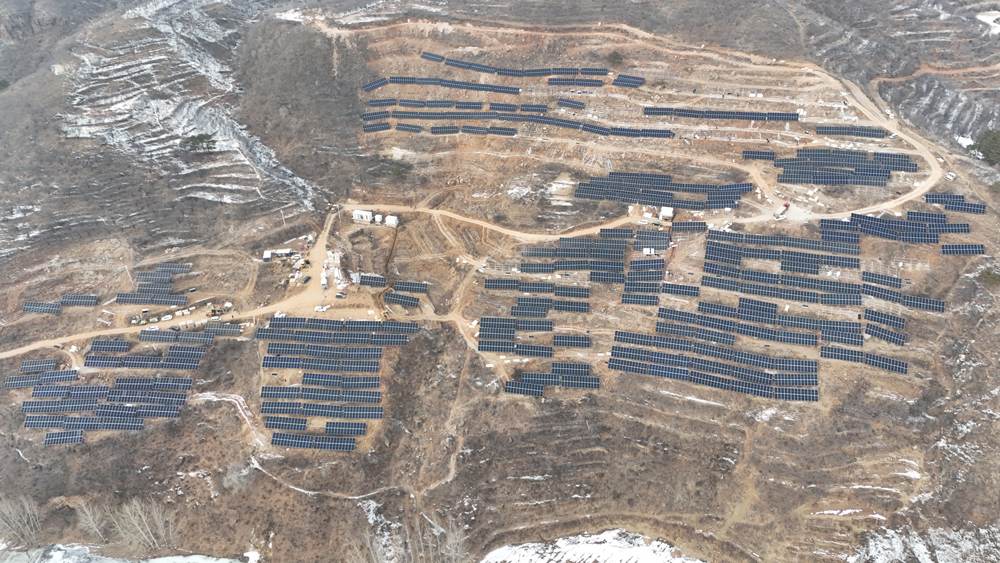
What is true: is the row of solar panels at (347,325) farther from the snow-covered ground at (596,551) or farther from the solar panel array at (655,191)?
the solar panel array at (655,191)

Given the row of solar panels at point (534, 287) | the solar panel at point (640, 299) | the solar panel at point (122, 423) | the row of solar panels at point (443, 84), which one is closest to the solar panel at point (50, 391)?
the solar panel at point (122, 423)

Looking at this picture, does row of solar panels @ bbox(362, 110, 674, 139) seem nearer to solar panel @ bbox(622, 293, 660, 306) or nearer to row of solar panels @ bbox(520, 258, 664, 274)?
row of solar panels @ bbox(520, 258, 664, 274)

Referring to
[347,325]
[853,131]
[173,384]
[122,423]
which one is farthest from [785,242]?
[122,423]

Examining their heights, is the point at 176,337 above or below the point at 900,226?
below

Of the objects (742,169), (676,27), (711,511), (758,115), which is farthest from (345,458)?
(676,27)

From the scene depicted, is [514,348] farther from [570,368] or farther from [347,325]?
[347,325]

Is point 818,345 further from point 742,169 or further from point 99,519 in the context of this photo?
point 99,519
